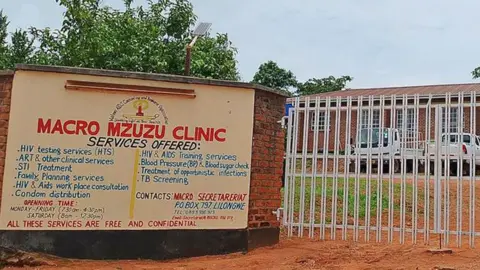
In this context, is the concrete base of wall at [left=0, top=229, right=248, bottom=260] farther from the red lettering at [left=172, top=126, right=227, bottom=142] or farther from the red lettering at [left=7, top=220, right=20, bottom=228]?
the red lettering at [left=172, top=126, right=227, bottom=142]

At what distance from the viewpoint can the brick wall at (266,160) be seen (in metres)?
6.76

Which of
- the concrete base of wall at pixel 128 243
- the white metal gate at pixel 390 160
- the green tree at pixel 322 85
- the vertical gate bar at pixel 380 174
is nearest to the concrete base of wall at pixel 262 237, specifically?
the concrete base of wall at pixel 128 243

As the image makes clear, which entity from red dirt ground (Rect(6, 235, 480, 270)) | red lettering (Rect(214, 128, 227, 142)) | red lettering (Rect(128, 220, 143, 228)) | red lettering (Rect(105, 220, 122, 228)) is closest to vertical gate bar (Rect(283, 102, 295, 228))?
red dirt ground (Rect(6, 235, 480, 270))

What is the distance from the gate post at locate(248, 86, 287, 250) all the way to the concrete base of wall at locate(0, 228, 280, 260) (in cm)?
19

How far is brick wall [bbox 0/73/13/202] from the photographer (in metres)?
5.98

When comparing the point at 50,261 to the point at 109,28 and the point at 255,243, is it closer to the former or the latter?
the point at 255,243

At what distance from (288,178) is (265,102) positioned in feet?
3.93

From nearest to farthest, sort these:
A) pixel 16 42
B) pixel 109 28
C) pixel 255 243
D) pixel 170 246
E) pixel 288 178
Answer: pixel 170 246 → pixel 255 243 → pixel 288 178 → pixel 109 28 → pixel 16 42

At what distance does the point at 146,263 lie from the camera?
613cm

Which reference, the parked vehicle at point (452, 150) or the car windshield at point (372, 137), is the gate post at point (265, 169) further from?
the parked vehicle at point (452, 150)

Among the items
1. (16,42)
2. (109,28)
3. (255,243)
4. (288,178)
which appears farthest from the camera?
(16,42)

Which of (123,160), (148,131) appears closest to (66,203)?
(123,160)

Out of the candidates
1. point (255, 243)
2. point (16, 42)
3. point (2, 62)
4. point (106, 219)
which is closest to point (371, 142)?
point (255, 243)

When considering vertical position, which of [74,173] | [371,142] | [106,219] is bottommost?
[106,219]
